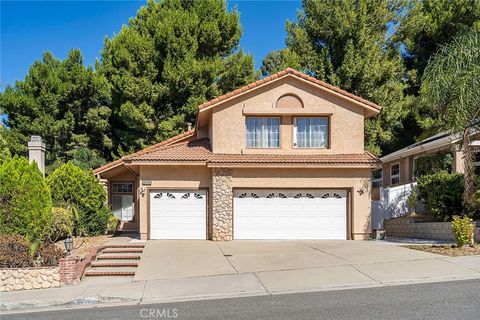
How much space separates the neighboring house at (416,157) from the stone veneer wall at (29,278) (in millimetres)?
13877

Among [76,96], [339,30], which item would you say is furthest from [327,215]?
[76,96]

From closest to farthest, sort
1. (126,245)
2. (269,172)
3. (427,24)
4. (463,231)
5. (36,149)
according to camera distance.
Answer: (463,231)
(126,245)
(269,172)
(36,149)
(427,24)

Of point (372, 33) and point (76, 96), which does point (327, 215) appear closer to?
point (372, 33)

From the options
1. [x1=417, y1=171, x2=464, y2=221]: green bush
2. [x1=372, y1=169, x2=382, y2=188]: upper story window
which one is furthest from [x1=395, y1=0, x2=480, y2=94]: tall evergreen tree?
[x1=417, y1=171, x2=464, y2=221]: green bush

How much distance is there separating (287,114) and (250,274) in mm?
8838

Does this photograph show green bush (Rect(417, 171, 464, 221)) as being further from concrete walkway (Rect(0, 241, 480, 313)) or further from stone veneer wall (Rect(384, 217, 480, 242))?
concrete walkway (Rect(0, 241, 480, 313))

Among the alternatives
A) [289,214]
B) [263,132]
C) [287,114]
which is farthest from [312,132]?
[289,214]

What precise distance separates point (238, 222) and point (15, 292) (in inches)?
369

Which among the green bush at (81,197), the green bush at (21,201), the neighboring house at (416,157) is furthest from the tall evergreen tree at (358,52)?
the green bush at (21,201)

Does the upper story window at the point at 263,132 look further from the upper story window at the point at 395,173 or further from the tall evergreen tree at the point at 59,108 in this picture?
the tall evergreen tree at the point at 59,108

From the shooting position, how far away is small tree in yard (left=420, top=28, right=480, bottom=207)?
49.0 ft

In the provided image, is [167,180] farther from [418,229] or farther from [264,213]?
[418,229]

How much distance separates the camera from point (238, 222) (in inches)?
747

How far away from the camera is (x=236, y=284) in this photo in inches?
429
